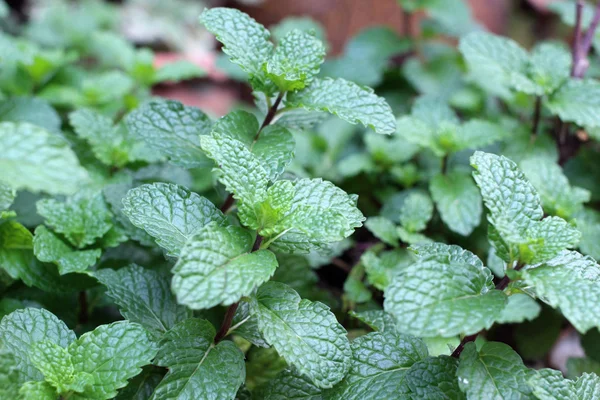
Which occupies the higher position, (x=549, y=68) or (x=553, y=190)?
(x=549, y=68)

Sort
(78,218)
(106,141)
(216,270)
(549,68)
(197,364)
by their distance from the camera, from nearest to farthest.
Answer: (216,270), (197,364), (78,218), (106,141), (549,68)

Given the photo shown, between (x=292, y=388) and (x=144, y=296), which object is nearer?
(x=292, y=388)

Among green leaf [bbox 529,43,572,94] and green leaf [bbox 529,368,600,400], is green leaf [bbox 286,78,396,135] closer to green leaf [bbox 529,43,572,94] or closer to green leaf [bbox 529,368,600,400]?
green leaf [bbox 529,368,600,400]

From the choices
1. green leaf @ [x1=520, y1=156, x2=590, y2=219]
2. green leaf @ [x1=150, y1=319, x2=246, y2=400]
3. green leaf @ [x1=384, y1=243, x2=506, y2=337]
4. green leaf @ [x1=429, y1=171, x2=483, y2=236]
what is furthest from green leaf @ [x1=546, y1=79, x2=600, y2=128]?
green leaf @ [x1=150, y1=319, x2=246, y2=400]

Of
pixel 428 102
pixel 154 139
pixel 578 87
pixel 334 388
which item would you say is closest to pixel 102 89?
pixel 154 139

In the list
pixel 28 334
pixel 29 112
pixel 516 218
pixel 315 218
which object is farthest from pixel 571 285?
pixel 29 112

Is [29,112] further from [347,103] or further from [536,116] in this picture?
[536,116]

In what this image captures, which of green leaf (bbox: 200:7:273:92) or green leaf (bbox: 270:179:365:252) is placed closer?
green leaf (bbox: 270:179:365:252)
